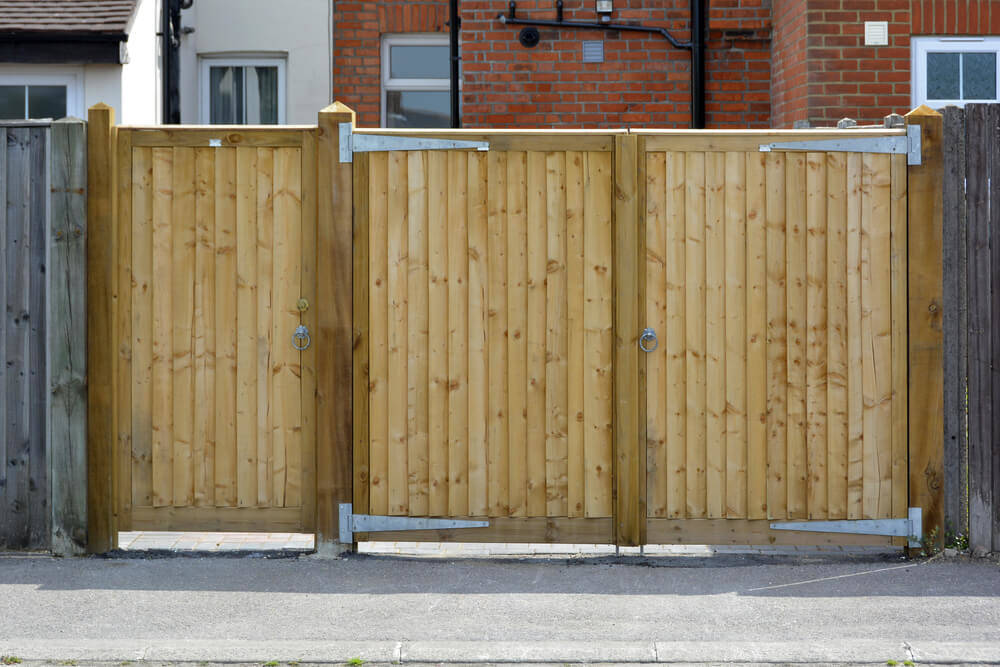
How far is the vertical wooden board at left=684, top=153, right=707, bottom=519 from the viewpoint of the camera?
7055 millimetres

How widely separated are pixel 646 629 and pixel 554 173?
2.47 m

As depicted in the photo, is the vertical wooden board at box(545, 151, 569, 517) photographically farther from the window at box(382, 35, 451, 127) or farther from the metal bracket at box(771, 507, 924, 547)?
the window at box(382, 35, 451, 127)

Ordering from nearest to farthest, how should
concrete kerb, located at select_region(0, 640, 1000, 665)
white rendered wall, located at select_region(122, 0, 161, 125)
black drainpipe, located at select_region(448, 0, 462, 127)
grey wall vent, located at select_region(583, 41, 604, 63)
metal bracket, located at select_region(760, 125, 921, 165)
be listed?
concrete kerb, located at select_region(0, 640, 1000, 665) < metal bracket, located at select_region(760, 125, 921, 165) < white rendered wall, located at select_region(122, 0, 161, 125) < grey wall vent, located at select_region(583, 41, 604, 63) < black drainpipe, located at select_region(448, 0, 462, 127)

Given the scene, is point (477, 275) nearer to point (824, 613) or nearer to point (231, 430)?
point (231, 430)

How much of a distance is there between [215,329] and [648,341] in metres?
2.27

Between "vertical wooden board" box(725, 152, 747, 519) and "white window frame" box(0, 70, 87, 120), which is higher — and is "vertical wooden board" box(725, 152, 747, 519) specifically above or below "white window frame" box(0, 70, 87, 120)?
below

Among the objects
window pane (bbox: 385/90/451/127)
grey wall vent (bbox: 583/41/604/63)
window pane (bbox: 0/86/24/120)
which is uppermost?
grey wall vent (bbox: 583/41/604/63)

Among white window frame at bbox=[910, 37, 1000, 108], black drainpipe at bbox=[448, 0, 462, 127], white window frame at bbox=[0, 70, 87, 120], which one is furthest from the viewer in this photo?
black drainpipe at bbox=[448, 0, 462, 127]

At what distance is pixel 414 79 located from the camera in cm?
1348

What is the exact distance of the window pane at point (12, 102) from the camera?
35.3 ft

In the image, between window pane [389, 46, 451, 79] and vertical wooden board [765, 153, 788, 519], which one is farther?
window pane [389, 46, 451, 79]

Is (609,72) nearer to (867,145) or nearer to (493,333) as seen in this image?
(867,145)

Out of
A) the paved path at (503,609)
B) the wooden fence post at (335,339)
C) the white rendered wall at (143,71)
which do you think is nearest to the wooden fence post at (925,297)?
the paved path at (503,609)

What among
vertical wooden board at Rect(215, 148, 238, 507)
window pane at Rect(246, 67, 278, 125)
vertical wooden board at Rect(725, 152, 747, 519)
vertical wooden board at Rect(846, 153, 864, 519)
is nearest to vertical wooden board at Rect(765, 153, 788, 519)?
vertical wooden board at Rect(725, 152, 747, 519)
